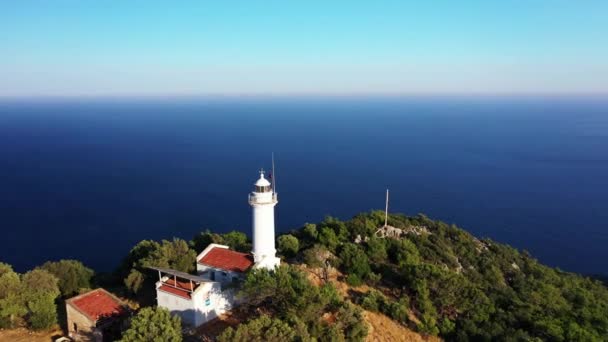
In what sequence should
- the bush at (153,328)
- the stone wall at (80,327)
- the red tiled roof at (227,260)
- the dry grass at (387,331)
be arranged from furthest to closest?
the red tiled roof at (227,260), the dry grass at (387,331), the stone wall at (80,327), the bush at (153,328)

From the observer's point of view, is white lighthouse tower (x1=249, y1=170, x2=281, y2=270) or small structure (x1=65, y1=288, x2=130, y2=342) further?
white lighthouse tower (x1=249, y1=170, x2=281, y2=270)

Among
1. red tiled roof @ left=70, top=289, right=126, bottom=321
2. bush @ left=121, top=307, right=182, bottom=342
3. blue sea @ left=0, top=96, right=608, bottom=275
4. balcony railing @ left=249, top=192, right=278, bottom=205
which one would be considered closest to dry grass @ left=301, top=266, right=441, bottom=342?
balcony railing @ left=249, top=192, right=278, bottom=205

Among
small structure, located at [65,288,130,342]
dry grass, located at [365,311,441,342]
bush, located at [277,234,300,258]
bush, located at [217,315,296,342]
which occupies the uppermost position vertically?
bush, located at [217,315,296,342]

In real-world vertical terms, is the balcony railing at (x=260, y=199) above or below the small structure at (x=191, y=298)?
above

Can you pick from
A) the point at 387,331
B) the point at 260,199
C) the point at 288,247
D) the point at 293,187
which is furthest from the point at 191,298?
the point at 293,187

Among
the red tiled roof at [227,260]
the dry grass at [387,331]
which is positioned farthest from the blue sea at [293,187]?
the dry grass at [387,331]

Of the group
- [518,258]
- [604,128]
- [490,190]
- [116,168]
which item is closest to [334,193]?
[490,190]

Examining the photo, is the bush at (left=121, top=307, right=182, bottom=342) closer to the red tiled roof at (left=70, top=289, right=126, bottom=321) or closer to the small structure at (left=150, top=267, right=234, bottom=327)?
the small structure at (left=150, top=267, right=234, bottom=327)

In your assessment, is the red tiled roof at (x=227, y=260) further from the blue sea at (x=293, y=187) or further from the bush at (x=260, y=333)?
the blue sea at (x=293, y=187)
